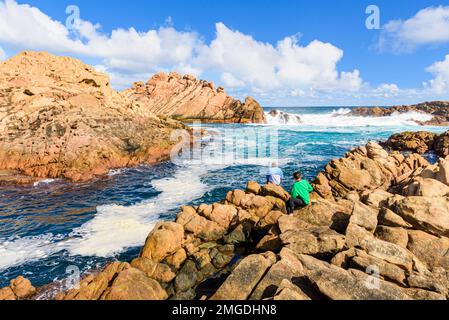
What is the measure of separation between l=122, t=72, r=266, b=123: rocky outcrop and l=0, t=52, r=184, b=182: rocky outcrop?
53.4 m

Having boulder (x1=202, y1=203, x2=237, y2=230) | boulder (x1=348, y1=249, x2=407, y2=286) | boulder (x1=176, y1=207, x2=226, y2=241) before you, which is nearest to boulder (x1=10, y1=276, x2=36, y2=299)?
boulder (x1=176, y1=207, x2=226, y2=241)

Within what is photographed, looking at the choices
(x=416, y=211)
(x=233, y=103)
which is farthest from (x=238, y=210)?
(x=233, y=103)

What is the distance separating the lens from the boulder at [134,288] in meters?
7.27

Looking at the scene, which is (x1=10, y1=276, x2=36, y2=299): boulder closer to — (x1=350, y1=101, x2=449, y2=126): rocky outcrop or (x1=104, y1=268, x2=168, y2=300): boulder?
(x1=104, y1=268, x2=168, y2=300): boulder

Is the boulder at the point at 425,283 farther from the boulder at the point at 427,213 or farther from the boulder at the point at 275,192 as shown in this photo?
the boulder at the point at 275,192

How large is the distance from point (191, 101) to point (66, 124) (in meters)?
67.8

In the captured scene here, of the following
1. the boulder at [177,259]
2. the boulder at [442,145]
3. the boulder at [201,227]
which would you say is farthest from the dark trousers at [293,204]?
the boulder at [442,145]

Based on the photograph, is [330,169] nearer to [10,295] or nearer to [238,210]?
[238,210]

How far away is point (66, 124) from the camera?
2527cm

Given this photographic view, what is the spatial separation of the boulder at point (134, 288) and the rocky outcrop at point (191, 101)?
76632 mm

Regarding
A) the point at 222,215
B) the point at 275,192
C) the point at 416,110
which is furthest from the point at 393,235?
the point at 416,110

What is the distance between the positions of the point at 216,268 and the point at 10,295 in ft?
20.4

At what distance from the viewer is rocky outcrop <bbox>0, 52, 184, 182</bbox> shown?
897 inches

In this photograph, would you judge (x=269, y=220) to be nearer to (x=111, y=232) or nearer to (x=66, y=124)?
(x=111, y=232)
